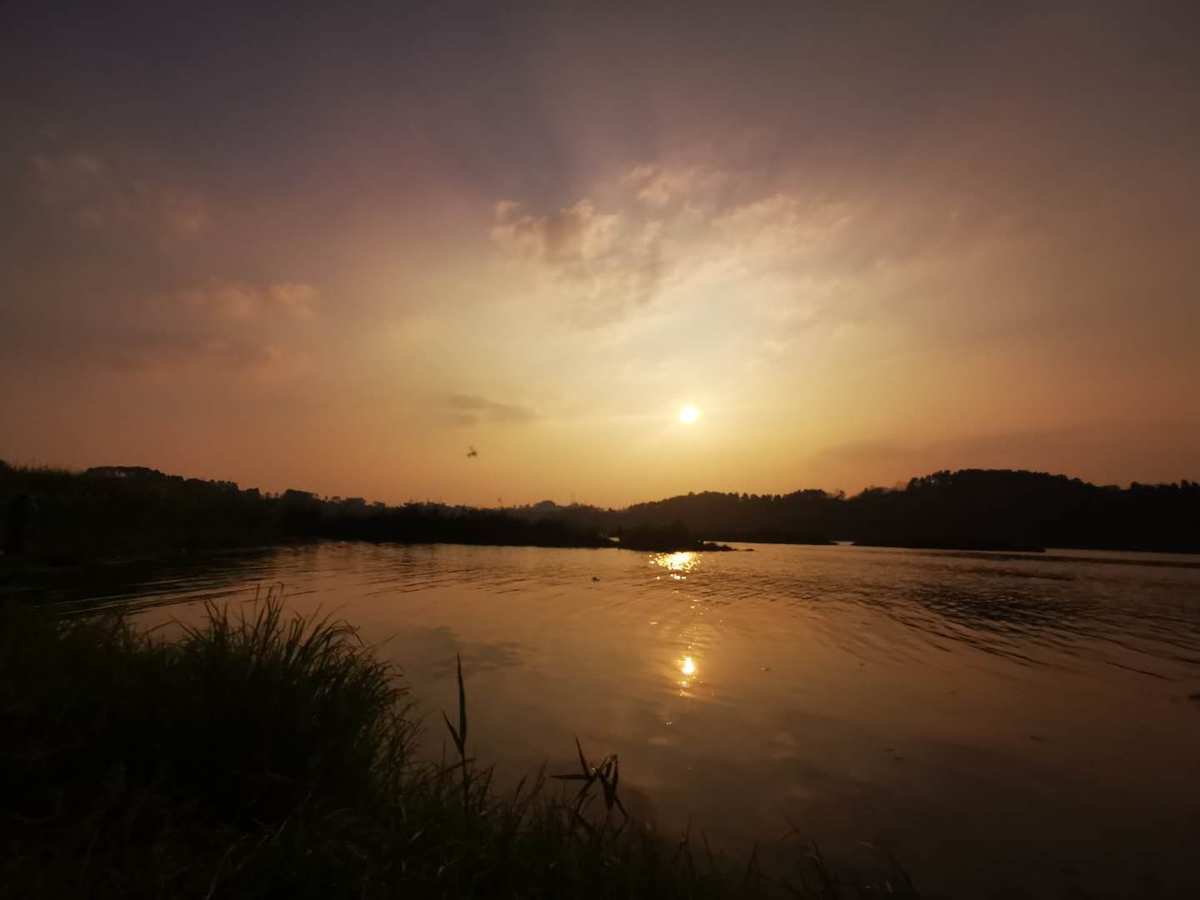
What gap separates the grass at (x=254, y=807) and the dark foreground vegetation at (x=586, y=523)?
2824cm

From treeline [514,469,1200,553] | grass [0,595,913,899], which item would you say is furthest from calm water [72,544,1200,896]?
treeline [514,469,1200,553]

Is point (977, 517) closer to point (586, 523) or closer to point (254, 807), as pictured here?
point (586, 523)

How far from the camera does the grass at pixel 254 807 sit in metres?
4.34

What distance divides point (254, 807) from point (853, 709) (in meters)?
11.8

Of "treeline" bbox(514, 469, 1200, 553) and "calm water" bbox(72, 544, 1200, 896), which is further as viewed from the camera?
"treeline" bbox(514, 469, 1200, 553)

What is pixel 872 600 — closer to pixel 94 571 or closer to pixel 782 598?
pixel 782 598

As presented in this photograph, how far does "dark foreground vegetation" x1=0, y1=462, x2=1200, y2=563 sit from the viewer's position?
3509 centimetres

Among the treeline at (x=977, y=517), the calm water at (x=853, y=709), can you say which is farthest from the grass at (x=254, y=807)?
the treeline at (x=977, y=517)

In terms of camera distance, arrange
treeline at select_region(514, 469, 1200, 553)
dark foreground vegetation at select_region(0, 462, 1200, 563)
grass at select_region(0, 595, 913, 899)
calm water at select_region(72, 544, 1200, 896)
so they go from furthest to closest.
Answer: treeline at select_region(514, 469, 1200, 553)
dark foreground vegetation at select_region(0, 462, 1200, 563)
calm water at select_region(72, 544, 1200, 896)
grass at select_region(0, 595, 913, 899)

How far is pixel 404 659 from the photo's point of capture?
50.8ft

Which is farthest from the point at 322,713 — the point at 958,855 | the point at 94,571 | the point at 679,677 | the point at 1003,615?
the point at 1003,615

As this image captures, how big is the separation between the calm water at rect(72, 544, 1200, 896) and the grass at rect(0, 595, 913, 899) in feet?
5.95

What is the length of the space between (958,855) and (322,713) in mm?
8180

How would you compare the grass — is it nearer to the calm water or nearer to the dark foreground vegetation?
the calm water
